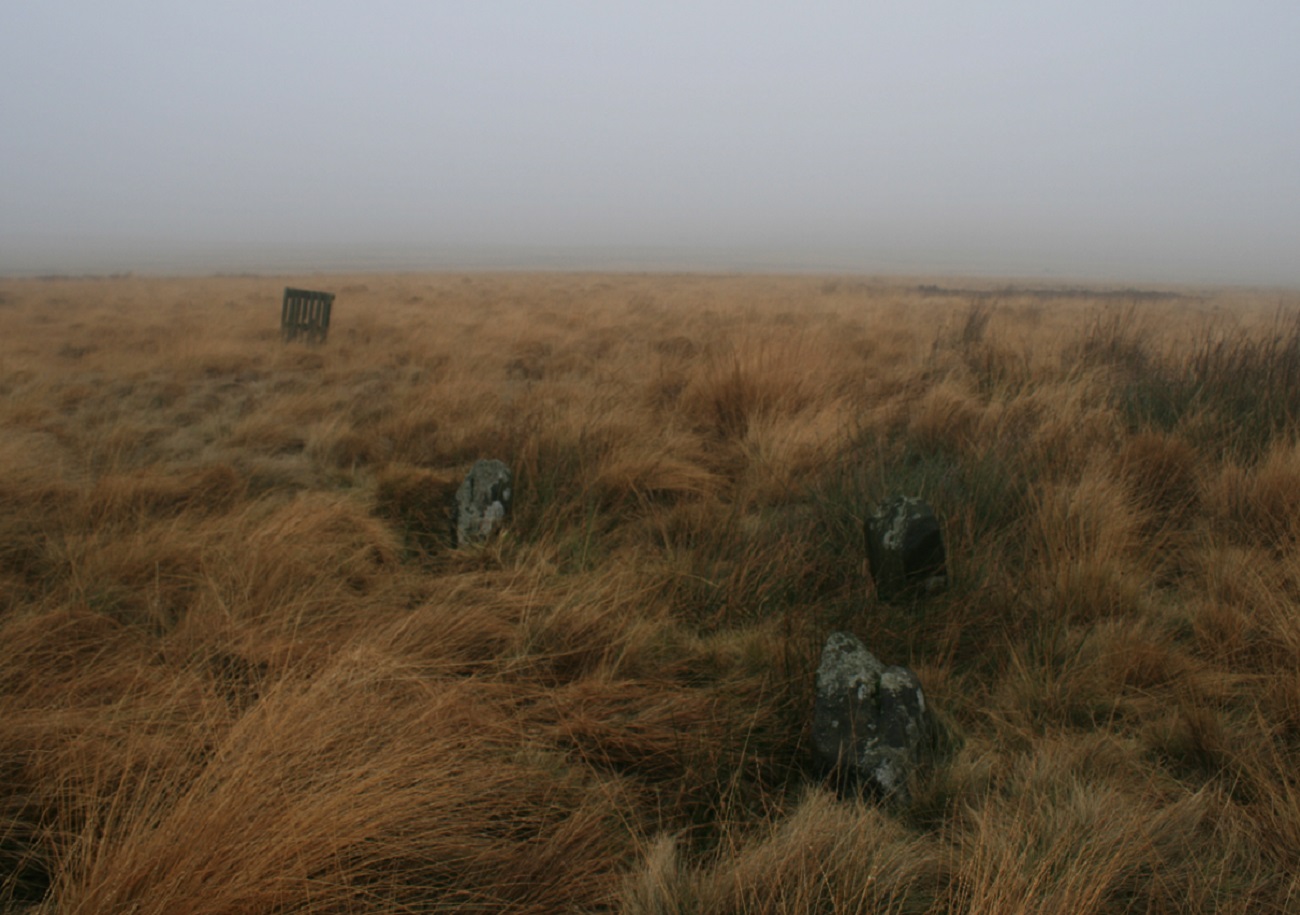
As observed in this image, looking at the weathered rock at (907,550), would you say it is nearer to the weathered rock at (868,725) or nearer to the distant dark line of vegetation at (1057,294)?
the weathered rock at (868,725)

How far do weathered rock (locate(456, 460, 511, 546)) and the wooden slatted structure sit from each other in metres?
6.98

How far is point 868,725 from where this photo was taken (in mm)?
1663

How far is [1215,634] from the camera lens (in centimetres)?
214

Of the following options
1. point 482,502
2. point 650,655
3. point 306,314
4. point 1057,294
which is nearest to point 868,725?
point 650,655

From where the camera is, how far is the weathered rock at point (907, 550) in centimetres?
240

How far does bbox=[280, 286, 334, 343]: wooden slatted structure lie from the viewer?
9.07 m

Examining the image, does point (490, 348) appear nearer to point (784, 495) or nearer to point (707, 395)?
point (707, 395)

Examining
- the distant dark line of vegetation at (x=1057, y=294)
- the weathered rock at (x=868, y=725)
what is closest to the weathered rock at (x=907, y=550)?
the weathered rock at (x=868, y=725)

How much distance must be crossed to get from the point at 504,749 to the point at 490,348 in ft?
22.7

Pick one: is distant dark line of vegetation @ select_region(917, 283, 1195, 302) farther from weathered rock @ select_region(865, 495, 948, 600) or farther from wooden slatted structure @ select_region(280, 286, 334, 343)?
weathered rock @ select_region(865, 495, 948, 600)

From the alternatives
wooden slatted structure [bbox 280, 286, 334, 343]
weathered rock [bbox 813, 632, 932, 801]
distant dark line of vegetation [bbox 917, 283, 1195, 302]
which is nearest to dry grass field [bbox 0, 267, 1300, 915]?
weathered rock [bbox 813, 632, 932, 801]

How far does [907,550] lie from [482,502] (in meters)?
1.64

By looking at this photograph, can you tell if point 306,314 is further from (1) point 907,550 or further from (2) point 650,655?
(1) point 907,550

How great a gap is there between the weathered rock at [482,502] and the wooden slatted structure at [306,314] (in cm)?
698
